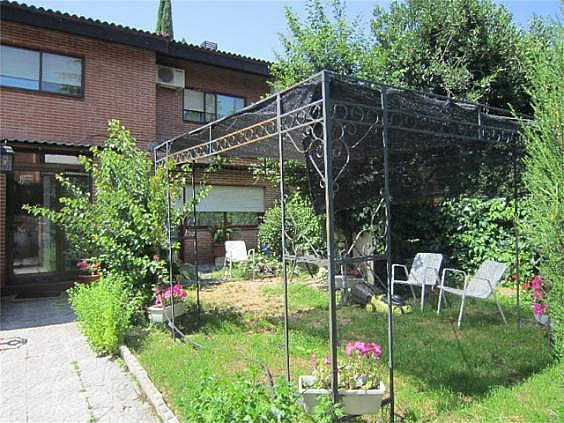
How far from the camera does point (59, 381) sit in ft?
12.1

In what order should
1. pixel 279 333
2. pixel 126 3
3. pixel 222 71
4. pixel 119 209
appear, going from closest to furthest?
pixel 279 333 < pixel 119 209 < pixel 126 3 < pixel 222 71

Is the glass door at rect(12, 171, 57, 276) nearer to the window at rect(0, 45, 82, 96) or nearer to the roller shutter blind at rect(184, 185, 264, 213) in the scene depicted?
the window at rect(0, 45, 82, 96)

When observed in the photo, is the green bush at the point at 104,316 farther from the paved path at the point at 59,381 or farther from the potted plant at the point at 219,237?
the potted plant at the point at 219,237

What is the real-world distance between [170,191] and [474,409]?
4292 mm

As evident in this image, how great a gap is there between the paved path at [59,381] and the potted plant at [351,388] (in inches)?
53.2

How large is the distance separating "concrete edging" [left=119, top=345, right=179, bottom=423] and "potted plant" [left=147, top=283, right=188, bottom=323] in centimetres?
68

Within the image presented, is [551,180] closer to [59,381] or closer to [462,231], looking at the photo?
[59,381]

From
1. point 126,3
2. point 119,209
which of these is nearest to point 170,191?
point 119,209

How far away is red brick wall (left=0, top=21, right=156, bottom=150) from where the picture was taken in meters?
7.95

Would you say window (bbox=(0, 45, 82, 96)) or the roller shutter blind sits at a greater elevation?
window (bbox=(0, 45, 82, 96))

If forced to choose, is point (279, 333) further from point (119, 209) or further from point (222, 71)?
point (222, 71)

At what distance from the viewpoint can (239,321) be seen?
542 cm

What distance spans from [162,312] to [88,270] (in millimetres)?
2692

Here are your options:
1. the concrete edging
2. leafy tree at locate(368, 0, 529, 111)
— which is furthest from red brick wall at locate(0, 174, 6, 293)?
leafy tree at locate(368, 0, 529, 111)
